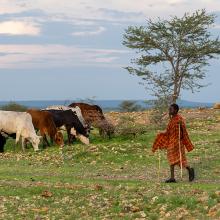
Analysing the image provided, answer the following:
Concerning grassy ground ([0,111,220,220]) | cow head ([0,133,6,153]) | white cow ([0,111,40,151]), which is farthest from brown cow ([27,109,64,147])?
grassy ground ([0,111,220,220])

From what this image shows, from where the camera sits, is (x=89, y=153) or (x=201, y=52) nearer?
(x=89, y=153)

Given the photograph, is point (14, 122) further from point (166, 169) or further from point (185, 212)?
point (185, 212)

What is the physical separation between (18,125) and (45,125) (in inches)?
53.2

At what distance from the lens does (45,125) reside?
25.1 m

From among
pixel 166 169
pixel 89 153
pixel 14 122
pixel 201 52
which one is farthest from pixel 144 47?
pixel 166 169

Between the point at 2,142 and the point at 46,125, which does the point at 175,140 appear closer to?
the point at 2,142

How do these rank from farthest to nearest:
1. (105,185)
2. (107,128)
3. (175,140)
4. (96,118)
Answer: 1. (96,118)
2. (107,128)
3. (175,140)
4. (105,185)

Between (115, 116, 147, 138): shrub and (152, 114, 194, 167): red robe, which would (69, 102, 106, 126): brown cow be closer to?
(115, 116, 147, 138): shrub

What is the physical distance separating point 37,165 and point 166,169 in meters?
3.81

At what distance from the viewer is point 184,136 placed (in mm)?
14430

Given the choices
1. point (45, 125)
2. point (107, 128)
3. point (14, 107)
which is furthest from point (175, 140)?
point (14, 107)

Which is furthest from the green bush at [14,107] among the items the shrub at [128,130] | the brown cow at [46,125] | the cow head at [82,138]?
the shrub at [128,130]

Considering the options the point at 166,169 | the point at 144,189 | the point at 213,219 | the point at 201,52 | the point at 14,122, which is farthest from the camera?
the point at 201,52

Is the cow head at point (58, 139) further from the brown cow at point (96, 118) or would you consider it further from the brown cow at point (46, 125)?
the brown cow at point (96, 118)
